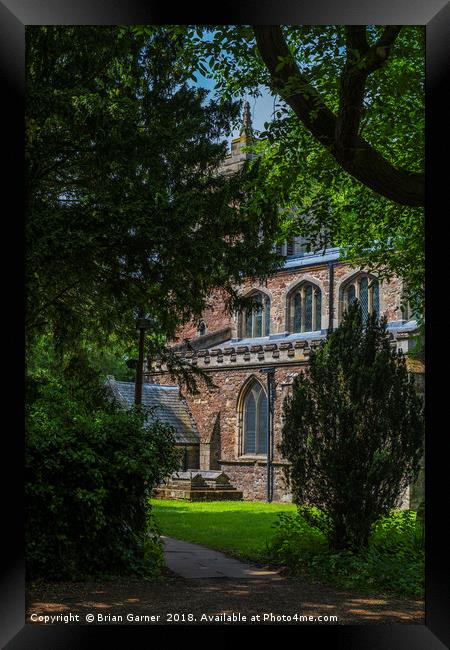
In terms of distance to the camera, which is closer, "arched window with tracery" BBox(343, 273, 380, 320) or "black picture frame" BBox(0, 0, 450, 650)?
"black picture frame" BBox(0, 0, 450, 650)

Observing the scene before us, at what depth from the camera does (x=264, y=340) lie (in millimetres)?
9234

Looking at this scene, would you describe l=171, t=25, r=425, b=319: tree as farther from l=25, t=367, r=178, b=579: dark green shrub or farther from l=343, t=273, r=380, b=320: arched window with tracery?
l=25, t=367, r=178, b=579: dark green shrub

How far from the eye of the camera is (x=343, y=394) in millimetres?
7965

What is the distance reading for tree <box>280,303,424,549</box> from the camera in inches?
306

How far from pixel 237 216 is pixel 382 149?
1.56m

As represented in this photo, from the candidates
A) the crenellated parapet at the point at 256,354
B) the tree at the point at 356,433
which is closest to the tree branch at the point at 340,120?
the tree at the point at 356,433

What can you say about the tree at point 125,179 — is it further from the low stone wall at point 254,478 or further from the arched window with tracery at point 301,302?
the low stone wall at point 254,478

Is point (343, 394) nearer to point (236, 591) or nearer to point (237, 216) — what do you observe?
point (237, 216)

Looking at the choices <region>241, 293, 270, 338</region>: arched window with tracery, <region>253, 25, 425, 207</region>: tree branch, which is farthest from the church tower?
<region>241, 293, 270, 338</region>: arched window with tracery

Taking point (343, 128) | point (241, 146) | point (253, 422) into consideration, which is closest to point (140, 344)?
point (241, 146)

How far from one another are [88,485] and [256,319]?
13.5 feet

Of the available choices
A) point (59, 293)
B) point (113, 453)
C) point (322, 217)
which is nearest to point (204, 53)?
point (322, 217)
